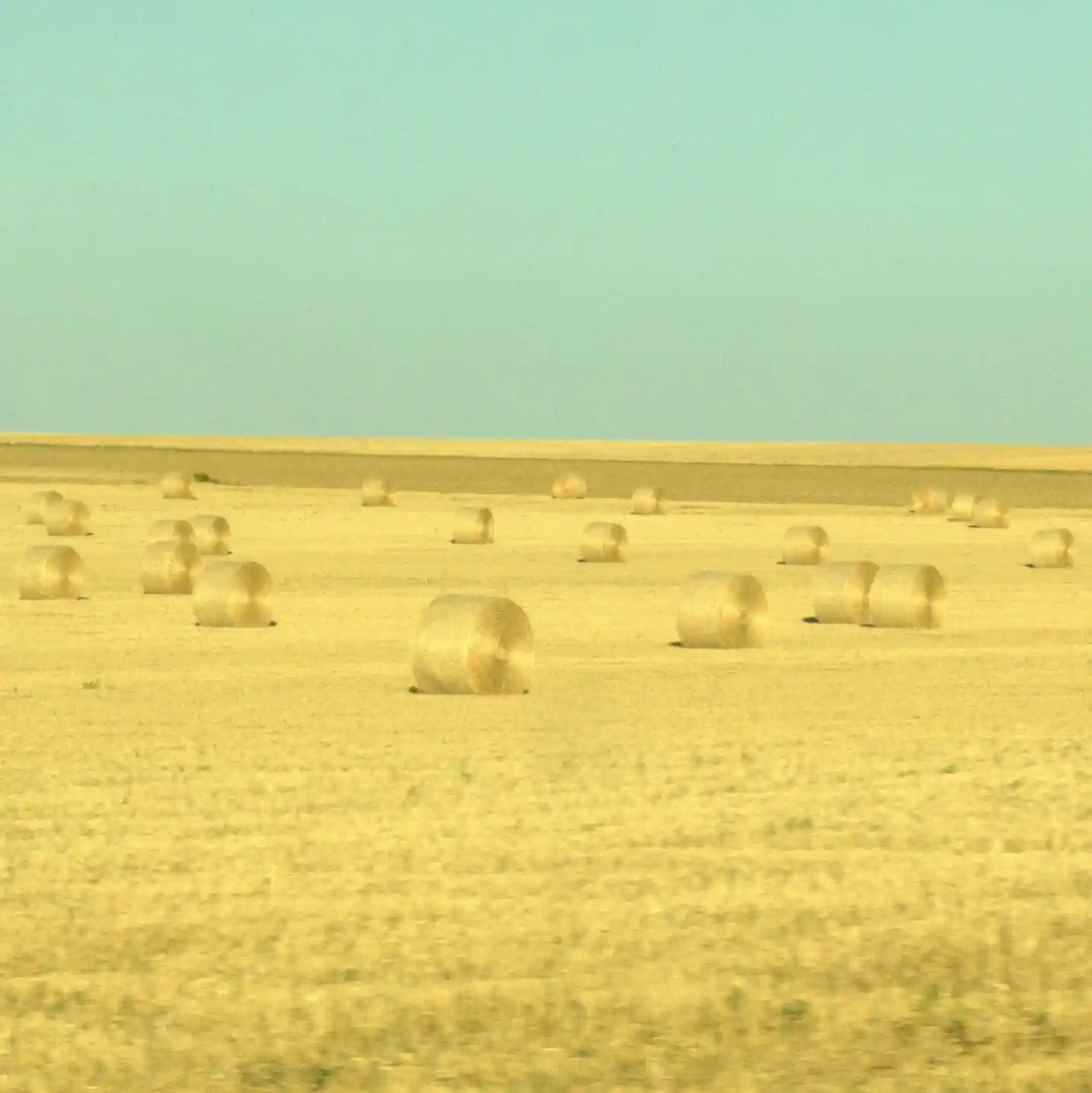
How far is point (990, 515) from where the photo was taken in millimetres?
44812

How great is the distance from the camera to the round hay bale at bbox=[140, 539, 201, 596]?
26.8 meters

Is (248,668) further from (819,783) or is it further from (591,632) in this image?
(819,783)

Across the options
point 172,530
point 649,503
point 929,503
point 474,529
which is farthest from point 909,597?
point 929,503

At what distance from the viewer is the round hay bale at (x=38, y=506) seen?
136 ft

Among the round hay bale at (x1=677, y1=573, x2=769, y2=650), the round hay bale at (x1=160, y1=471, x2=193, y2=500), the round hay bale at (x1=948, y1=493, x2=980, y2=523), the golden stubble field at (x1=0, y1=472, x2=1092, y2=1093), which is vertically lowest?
the golden stubble field at (x1=0, y1=472, x2=1092, y2=1093)

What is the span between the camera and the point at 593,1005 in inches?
319

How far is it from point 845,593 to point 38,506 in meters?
21.8

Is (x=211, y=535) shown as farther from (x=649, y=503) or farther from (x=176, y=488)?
Answer: (x=176, y=488)

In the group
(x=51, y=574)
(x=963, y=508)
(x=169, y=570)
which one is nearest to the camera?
(x=51, y=574)

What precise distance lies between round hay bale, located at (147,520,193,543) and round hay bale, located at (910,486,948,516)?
65.5 feet

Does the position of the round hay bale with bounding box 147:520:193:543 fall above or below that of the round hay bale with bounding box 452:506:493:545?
below

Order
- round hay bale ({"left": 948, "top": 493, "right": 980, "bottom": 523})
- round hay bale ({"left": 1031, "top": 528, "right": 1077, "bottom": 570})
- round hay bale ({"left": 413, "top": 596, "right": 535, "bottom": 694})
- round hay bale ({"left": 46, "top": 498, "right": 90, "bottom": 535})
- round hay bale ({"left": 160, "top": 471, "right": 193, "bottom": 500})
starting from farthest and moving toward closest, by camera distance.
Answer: round hay bale ({"left": 160, "top": 471, "right": 193, "bottom": 500}) → round hay bale ({"left": 948, "top": 493, "right": 980, "bottom": 523}) → round hay bale ({"left": 46, "top": 498, "right": 90, "bottom": 535}) → round hay bale ({"left": 1031, "top": 528, "right": 1077, "bottom": 570}) → round hay bale ({"left": 413, "top": 596, "right": 535, "bottom": 694})

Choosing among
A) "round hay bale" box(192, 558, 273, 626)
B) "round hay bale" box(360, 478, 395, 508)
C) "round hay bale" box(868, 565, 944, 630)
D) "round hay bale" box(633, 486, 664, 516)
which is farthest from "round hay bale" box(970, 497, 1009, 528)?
"round hay bale" box(192, 558, 273, 626)

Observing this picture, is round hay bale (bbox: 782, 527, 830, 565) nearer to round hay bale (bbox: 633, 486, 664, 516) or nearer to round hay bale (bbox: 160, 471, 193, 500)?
round hay bale (bbox: 633, 486, 664, 516)
